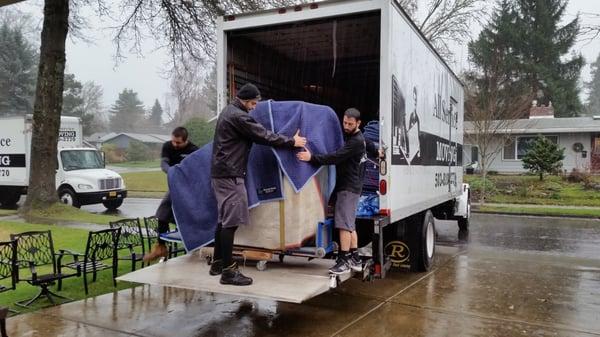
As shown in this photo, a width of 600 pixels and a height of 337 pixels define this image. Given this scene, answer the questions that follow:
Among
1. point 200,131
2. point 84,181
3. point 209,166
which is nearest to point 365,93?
point 209,166

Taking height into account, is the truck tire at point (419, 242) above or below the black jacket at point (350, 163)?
below

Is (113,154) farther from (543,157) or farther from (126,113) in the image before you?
(543,157)

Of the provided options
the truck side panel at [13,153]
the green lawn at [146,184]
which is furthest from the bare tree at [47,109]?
the green lawn at [146,184]

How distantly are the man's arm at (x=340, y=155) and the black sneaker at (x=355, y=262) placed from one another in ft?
3.23

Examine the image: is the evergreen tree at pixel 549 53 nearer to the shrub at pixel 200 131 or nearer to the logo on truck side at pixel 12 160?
the shrub at pixel 200 131

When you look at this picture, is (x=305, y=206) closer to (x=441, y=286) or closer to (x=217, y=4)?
(x=441, y=286)

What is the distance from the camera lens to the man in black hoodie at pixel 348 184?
4918 millimetres

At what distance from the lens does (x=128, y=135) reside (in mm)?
61031

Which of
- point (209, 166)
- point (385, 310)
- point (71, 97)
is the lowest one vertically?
point (385, 310)

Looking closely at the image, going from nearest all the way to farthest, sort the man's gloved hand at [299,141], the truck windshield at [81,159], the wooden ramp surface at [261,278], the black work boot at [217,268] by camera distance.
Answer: the wooden ramp surface at [261,278], the man's gloved hand at [299,141], the black work boot at [217,268], the truck windshield at [81,159]

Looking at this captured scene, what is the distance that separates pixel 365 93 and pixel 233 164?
484 cm

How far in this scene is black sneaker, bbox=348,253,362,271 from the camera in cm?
501

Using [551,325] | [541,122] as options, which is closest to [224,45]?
[551,325]

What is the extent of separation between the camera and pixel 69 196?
654 inches
